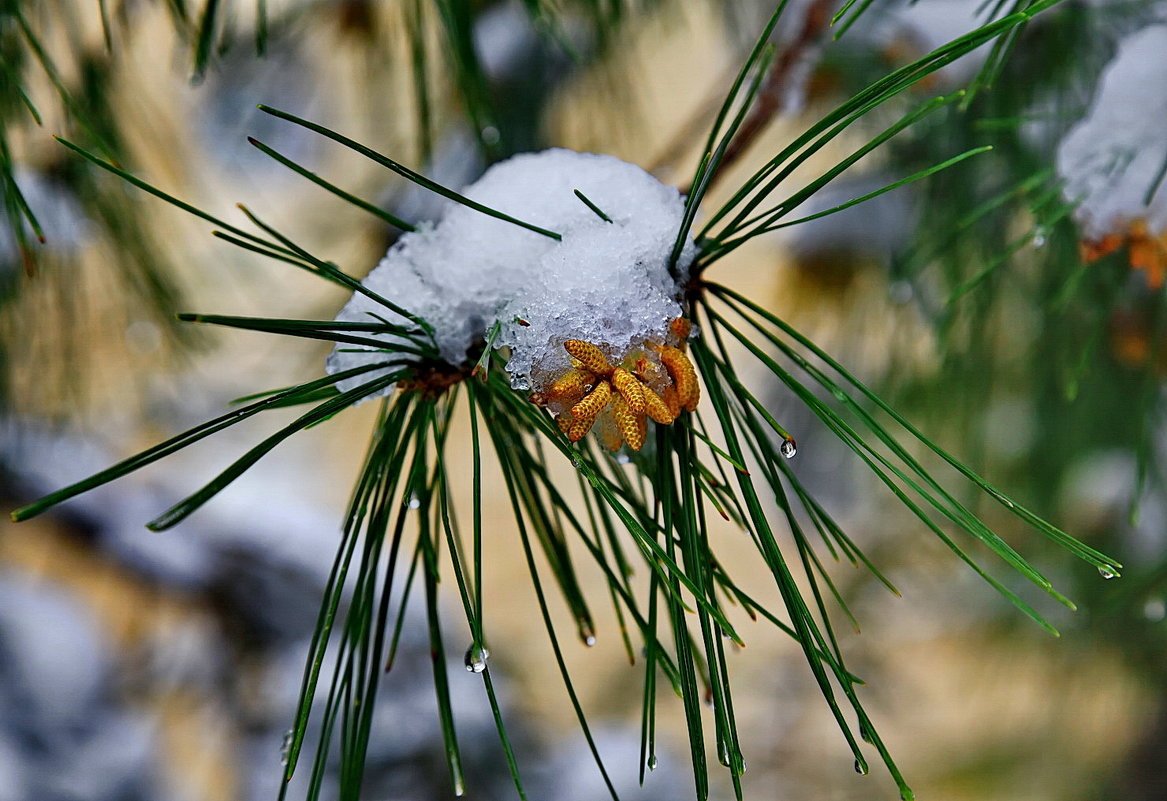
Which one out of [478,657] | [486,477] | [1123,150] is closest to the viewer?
[478,657]

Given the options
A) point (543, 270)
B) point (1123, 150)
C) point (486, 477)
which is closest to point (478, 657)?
point (543, 270)

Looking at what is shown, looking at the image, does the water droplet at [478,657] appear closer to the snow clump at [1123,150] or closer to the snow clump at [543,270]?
the snow clump at [543,270]

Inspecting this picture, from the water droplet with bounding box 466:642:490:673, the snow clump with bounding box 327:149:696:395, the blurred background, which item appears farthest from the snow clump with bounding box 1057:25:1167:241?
the water droplet with bounding box 466:642:490:673

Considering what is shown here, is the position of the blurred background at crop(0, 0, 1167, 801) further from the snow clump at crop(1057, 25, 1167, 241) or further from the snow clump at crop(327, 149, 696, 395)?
the snow clump at crop(327, 149, 696, 395)

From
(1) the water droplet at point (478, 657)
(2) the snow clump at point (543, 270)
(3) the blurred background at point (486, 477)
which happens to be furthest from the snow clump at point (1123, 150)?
(1) the water droplet at point (478, 657)

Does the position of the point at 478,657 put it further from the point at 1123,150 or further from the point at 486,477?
the point at 486,477

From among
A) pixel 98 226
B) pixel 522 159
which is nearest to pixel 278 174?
pixel 98 226
